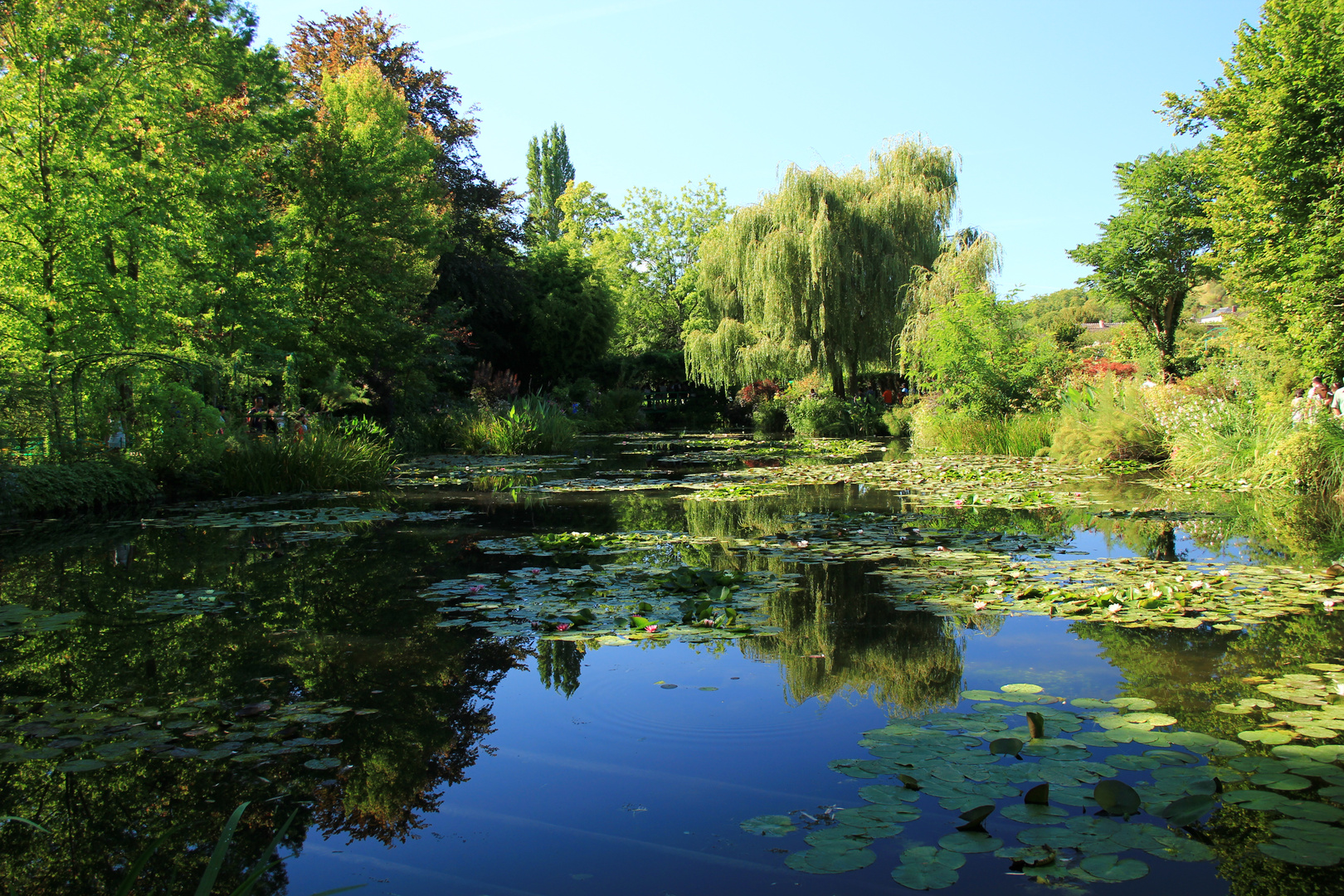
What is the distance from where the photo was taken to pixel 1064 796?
6.80 ft

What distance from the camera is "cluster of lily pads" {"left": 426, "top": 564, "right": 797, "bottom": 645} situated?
3.80m

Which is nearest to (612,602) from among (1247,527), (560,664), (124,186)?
(560,664)

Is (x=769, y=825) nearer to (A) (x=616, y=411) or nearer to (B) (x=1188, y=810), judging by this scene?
(B) (x=1188, y=810)

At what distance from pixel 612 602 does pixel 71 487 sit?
719 centimetres

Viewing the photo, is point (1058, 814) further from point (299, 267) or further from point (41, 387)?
point (299, 267)

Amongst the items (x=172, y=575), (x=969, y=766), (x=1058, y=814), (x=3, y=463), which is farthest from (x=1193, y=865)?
(x=3, y=463)

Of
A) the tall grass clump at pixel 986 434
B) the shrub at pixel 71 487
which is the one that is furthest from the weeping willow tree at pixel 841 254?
the shrub at pixel 71 487

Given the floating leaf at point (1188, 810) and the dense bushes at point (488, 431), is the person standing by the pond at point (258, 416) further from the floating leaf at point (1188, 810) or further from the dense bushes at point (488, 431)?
the floating leaf at point (1188, 810)

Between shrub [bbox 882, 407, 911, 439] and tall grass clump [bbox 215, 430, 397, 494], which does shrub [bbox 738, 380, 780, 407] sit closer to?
shrub [bbox 882, 407, 911, 439]

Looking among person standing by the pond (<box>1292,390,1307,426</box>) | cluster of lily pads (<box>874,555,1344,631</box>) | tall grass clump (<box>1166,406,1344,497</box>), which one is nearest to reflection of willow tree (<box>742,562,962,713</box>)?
cluster of lily pads (<box>874,555,1344,631</box>)

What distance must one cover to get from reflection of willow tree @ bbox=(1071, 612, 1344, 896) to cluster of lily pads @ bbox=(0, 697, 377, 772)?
95.2 inches

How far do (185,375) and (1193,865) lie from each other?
11976mm

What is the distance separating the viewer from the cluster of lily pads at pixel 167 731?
2424 millimetres

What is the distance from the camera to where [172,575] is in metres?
5.15
